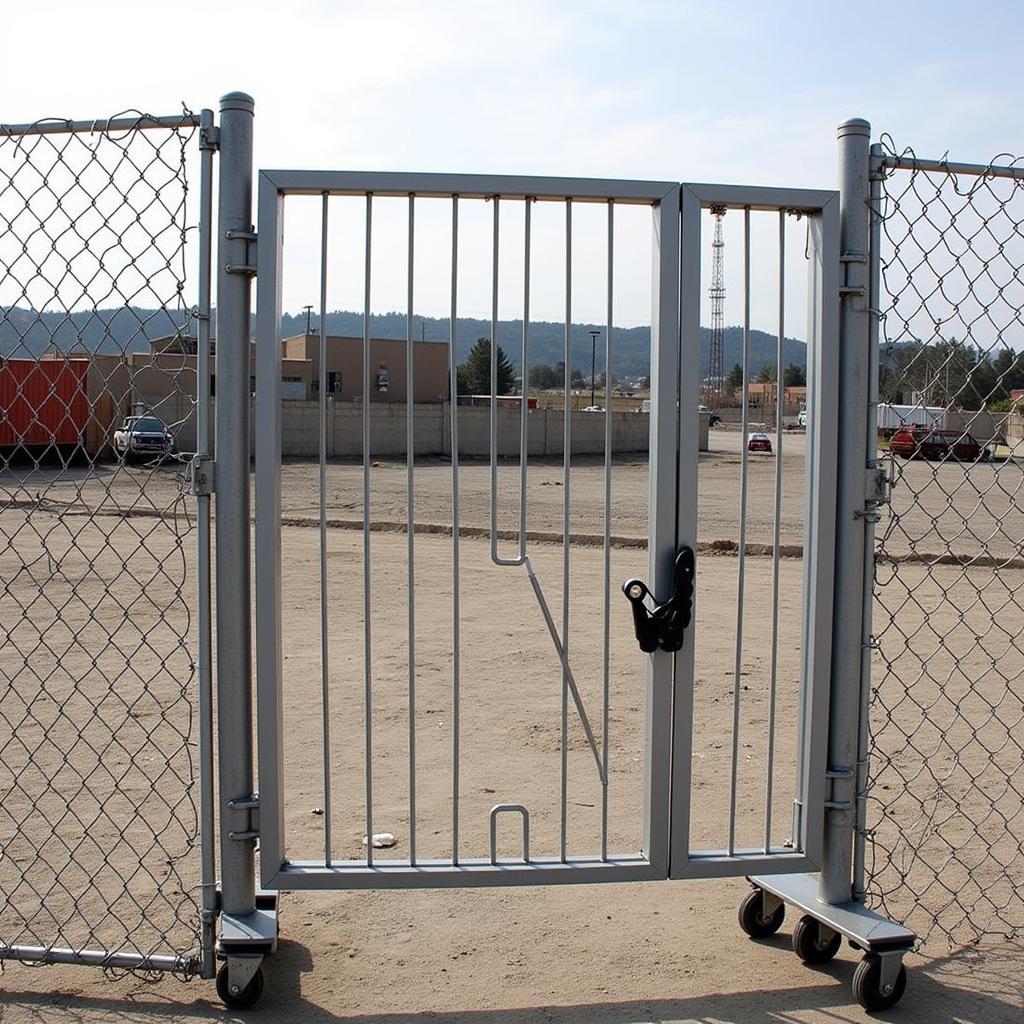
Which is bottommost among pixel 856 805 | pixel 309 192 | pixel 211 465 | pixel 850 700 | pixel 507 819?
pixel 507 819

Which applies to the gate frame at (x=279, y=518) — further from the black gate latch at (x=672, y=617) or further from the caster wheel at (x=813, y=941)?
the caster wheel at (x=813, y=941)

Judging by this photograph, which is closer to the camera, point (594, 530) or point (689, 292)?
point (689, 292)

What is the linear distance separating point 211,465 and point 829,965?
8.37 feet

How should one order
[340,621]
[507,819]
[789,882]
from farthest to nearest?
[340,621] → [507,819] → [789,882]

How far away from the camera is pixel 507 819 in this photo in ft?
17.0

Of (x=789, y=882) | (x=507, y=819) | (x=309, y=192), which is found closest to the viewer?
(x=309, y=192)

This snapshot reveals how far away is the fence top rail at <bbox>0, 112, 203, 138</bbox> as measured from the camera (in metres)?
3.34

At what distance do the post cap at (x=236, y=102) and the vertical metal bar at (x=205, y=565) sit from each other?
0.17 feet

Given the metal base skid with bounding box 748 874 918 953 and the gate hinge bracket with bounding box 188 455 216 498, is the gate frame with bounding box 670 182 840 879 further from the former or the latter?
the gate hinge bracket with bounding box 188 455 216 498

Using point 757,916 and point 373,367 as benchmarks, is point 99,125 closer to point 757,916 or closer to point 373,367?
point 757,916

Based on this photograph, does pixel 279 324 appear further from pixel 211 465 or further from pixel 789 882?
pixel 789 882

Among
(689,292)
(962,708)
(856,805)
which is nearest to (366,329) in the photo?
(689,292)

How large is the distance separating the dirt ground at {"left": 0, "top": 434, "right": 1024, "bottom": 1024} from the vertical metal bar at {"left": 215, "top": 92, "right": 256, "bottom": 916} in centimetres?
41

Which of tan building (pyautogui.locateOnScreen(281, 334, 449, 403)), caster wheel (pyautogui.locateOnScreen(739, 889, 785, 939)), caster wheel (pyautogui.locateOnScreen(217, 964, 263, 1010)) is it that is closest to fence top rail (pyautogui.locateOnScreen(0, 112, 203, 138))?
caster wheel (pyautogui.locateOnScreen(217, 964, 263, 1010))
